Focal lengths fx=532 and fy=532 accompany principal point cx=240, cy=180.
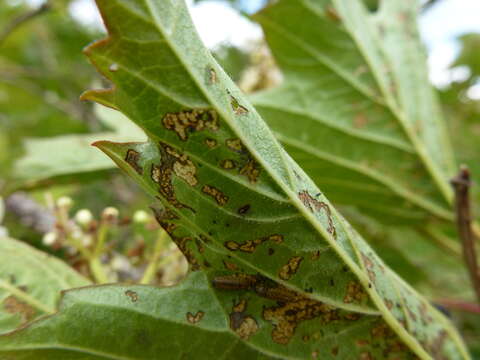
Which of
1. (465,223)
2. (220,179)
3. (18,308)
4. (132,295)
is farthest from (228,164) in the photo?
(465,223)

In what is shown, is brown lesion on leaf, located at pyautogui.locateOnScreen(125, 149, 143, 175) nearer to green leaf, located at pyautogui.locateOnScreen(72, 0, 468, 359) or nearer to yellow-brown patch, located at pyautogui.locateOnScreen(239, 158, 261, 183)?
green leaf, located at pyautogui.locateOnScreen(72, 0, 468, 359)

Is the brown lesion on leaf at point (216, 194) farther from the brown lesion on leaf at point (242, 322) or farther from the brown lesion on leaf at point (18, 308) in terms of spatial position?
the brown lesion on leaf at point (18, 308)

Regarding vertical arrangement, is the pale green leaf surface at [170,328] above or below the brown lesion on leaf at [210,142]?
below

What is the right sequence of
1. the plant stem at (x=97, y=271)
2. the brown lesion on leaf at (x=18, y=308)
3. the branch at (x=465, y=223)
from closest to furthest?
the brown lesion on leaf at (x=18, y=308), the plant stem at (x=97, y=271), the branch at (x=465, y=223)

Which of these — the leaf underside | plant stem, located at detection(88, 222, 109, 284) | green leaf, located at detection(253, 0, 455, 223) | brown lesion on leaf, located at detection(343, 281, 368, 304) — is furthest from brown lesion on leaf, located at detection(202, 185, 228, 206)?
green leaf, located at detection(253, 0, 455, 223)

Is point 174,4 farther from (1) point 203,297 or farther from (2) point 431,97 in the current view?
(2) point 431,97

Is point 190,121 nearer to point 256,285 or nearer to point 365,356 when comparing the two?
point 256,285

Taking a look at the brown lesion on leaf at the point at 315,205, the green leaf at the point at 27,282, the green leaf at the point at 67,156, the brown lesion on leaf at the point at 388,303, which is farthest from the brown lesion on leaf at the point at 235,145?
the green leaf at the point at 67,156
